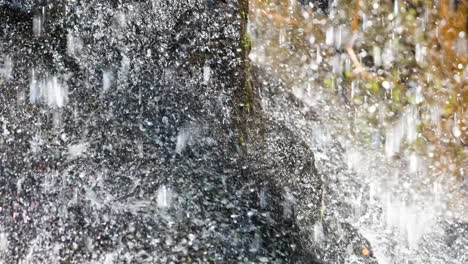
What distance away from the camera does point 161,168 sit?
327cm

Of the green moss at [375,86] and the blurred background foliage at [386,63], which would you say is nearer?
the blurred background foliage at [386,63]

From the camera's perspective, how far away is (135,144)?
3.31 metres

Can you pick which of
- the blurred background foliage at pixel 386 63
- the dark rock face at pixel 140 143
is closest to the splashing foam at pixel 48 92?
the dark rock face at pixel 140 143

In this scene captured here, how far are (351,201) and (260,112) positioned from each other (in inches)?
29.4

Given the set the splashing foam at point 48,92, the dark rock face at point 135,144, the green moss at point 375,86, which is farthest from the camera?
the splashing foam at point 48,92

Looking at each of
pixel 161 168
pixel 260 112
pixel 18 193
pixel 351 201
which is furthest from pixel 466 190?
pixel 18 193

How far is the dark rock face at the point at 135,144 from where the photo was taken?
315 centimetres

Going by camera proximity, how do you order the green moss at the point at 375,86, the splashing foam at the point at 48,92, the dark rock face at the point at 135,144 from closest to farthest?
the dark rock face at the point at 135,144 < the green moss at the point at 375,86 < the splashing foam at the point at 48,92

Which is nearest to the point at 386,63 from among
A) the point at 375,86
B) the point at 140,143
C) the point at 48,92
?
the point at 375,86

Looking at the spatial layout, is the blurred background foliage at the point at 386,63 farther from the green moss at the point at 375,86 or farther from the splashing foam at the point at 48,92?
the splashing foam at the point at 48,92

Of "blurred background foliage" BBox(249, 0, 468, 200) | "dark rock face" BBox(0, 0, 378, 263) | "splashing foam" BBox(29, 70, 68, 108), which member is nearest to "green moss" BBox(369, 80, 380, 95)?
"blurred background foliage" BBox(249, 0, 468, 200)

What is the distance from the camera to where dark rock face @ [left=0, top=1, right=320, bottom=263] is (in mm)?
3146

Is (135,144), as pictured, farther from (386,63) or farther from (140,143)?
(386,63)

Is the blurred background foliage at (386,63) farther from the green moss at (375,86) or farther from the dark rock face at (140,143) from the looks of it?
the dark rock face at (140,143)
